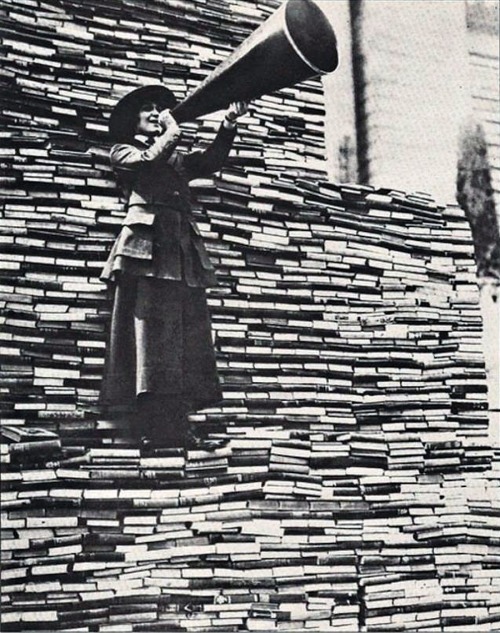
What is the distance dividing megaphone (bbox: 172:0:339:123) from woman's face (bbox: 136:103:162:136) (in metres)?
0.07

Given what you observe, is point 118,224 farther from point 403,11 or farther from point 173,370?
point 403,11

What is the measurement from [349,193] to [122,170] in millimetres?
818

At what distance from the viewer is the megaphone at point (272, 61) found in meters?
2.58

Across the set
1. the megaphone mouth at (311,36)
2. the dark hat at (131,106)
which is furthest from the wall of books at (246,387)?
the megaphone mouth at (311,36)

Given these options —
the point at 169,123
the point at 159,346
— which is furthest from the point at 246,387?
the point at 169,123

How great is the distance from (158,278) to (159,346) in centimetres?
21

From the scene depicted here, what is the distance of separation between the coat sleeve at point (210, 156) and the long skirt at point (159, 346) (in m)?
0.38

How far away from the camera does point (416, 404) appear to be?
9.64 feet

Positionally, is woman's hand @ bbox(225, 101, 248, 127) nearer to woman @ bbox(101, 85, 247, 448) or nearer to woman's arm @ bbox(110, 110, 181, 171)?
woman @ bbox(101, 85, 247, 448)

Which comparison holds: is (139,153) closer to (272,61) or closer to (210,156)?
(210,156)

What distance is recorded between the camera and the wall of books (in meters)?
2.50

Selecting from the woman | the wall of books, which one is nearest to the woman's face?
the woman

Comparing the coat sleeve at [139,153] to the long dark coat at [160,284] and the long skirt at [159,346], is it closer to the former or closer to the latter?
the long dark coat at [160,284]

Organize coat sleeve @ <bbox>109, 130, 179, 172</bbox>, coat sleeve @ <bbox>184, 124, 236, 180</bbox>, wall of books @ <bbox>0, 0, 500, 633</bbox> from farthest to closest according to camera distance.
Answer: coat sleeve @ <bbox>184, 124, 236, 180</bbox> → coat sleeve @ <bbox>109, 130, 179, 172</bbox> → wall of books @ <bbox>0, 0, 500, 633</bbox>
